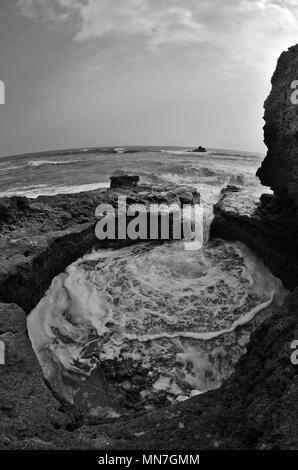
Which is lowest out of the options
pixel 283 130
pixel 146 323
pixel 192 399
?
pixel 146 323

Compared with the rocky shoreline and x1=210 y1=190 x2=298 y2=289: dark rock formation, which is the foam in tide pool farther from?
the rocky shoreline

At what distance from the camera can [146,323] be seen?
Result: 487 cm

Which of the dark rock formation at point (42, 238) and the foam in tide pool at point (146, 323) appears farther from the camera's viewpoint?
A: the dark rock formation at point (42, 238)

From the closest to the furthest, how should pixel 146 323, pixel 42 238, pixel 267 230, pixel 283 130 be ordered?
pixel 146 323, pixel 283 130, pixel 42 238, pixel 267 230

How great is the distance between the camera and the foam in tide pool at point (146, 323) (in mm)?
4012

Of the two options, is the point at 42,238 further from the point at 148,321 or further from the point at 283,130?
the point at 283,130

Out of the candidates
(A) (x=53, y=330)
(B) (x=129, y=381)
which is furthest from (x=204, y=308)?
(A) (x=53, y=330)

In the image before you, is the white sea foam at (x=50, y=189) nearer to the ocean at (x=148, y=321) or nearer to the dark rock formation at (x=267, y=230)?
the dark rock formation at (x=267, y=230)

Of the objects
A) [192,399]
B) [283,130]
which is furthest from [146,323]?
[283,130]

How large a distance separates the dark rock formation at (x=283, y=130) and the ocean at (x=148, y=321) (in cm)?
158

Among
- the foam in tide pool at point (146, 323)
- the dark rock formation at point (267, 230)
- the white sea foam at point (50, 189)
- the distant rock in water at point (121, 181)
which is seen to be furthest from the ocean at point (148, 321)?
the white sea foam at point (50, 189)

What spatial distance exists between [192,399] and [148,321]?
2208 mm

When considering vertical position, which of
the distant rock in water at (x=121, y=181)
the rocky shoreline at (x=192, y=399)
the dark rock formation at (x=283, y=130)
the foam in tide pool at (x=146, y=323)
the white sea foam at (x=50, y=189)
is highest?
the dark rock formation at (x=283, y=130)
